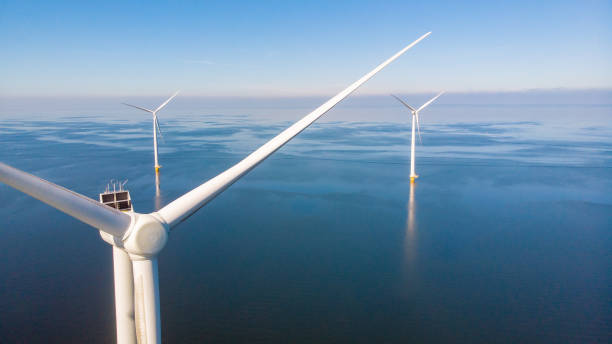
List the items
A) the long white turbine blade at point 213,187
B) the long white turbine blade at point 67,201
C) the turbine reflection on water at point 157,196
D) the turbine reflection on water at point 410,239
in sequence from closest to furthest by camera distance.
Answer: the long white turbine blade at point 67,201 < the long white turbine blade at point 213,187 < the turbine reflection on water at point 410,239 < the turbine reflection on water at point 157,196

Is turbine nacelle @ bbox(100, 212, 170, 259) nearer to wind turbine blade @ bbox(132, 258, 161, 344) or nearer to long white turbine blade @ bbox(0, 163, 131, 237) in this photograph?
long white turbine blade @ bbox(0, 163, 131, 237)

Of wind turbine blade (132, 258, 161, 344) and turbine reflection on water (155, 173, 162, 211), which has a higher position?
wind turbine blade (132, 258, 161, 344)

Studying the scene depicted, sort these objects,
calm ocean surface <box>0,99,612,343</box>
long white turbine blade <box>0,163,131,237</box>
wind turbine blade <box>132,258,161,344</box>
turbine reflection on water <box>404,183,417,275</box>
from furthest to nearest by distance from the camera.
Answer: turbine reflection on water <box>404,183,417,275</box>
calm ocean surface <box>0,99,612,343</box>
wind turbine blade <box>132,258,161,344</box>
long white turbine blade <box>0,163,131,237</box>

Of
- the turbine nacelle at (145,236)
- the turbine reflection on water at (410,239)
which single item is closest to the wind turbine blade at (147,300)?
the turbine nacelle at (145,236)

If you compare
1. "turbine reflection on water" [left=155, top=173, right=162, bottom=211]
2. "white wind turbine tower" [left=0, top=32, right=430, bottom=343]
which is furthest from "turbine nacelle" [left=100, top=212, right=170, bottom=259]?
"turbine reflection on water" [left=155, top=173, right=162, bottom=211]

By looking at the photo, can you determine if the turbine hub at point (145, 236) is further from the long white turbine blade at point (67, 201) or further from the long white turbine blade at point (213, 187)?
the long white turbine blade at point (213, 187)

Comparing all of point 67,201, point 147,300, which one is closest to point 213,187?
point 147,300

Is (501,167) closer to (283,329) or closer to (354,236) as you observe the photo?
(354,236)
